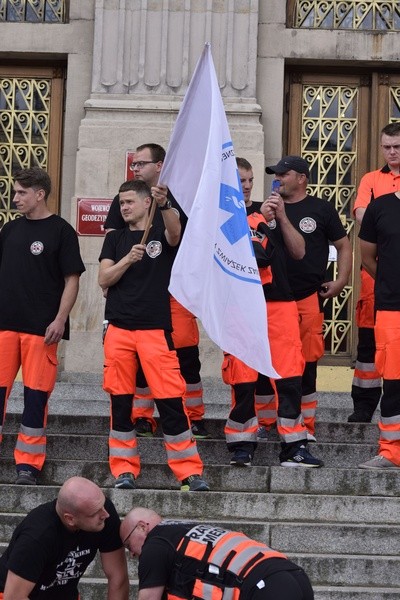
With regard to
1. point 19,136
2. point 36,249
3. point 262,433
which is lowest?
point 262,433

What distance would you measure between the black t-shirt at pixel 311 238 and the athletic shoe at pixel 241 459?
1.32m

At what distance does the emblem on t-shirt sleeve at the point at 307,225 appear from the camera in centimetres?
1016

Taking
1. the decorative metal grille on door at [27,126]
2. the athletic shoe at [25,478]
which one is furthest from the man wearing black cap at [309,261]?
the decorative metal grille on door at [27,126]

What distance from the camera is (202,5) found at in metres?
13.0

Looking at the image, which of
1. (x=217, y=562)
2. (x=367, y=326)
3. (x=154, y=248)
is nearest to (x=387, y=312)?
(x=367, y=326)

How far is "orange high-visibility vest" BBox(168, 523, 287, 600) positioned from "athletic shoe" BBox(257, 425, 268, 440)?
3.17m

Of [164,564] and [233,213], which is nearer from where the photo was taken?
[164,564]

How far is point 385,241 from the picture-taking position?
9.67m

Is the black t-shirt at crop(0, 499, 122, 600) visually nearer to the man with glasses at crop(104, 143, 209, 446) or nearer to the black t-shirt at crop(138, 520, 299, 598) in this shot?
the black t-shirt at crop(138, 520, 299, 598)

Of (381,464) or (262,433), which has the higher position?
(262,433)

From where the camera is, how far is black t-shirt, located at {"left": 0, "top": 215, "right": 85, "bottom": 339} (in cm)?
955

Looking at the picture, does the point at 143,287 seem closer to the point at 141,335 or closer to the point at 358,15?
the point at 141,335

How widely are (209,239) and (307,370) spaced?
6.35 ft

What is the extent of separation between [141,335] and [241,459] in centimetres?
110
